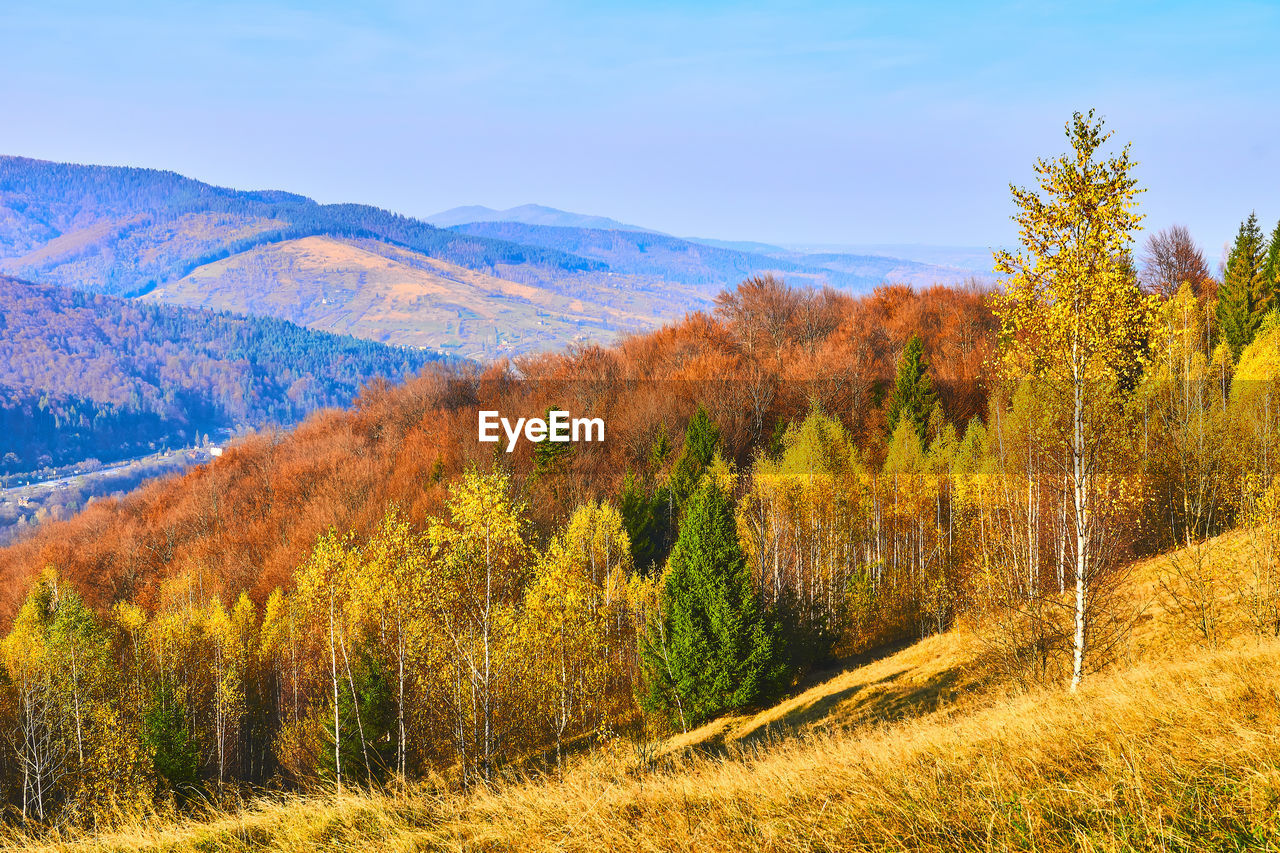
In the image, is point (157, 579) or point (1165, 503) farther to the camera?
point (157, 579)

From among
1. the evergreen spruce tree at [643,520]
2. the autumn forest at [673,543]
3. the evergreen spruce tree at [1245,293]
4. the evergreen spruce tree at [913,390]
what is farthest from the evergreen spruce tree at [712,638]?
the evergreen spruce tree at [1245,293]

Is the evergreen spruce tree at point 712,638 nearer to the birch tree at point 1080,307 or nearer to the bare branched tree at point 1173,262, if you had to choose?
the birch tree at point 1080,307

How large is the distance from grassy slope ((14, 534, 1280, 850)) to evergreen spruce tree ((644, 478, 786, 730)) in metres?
19.1

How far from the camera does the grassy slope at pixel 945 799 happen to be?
20.7 ft

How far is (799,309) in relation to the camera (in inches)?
3287

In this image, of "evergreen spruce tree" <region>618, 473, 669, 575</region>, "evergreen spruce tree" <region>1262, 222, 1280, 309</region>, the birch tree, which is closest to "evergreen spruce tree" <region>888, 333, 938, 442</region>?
"evergreen spruce tree" <region>618, 473, 669, 575</region>

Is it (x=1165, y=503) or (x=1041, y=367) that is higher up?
(x=1041, y=367)

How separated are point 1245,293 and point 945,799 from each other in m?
60.8

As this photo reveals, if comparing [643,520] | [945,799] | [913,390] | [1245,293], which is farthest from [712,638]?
[1245,293]

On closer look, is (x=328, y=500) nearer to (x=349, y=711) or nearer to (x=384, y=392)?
(x=384, y=392)

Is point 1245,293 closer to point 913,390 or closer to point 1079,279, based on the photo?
point 913,390

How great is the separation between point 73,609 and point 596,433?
4008cm

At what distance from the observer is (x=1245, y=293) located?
170 ft

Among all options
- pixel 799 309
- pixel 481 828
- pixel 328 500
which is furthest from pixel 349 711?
pixel 799 309
